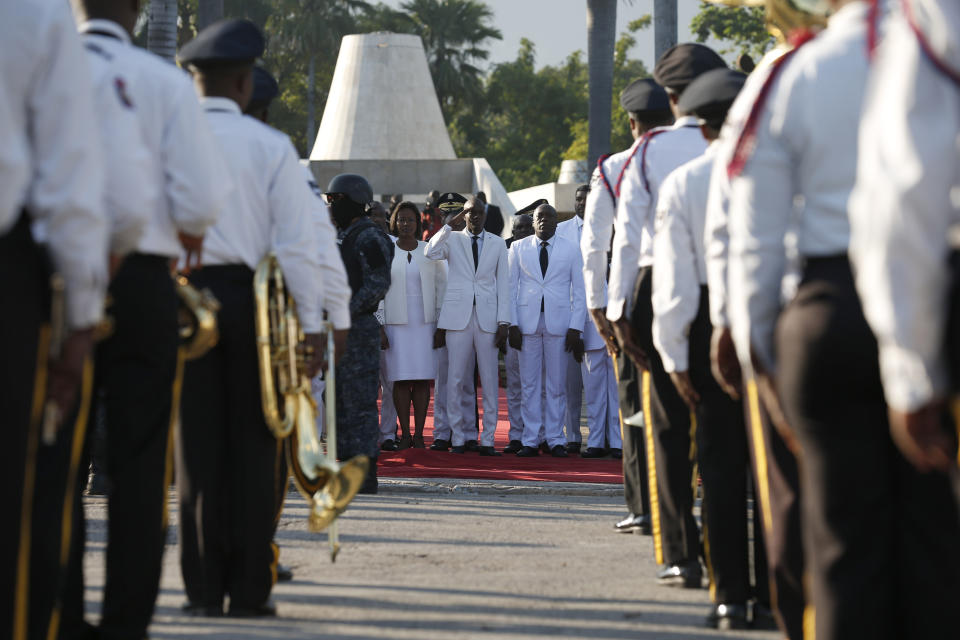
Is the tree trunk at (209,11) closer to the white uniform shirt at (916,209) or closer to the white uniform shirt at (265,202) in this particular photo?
the white uniform shirt at (265,202)

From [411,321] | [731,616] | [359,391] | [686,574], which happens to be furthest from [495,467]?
[731,616]

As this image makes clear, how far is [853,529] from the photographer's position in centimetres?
326

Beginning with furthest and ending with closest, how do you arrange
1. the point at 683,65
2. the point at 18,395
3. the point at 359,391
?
the point at 359,391 < the point at 683,65 < the point at 18,395

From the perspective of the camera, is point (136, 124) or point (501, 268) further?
point (501, 268)

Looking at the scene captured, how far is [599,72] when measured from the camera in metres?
21.0

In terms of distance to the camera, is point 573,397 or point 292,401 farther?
point 573,397

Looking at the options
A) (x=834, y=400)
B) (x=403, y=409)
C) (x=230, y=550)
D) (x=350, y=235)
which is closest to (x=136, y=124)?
(x=230, y=550)

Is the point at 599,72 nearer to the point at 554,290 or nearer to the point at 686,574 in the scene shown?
the point at 554,290

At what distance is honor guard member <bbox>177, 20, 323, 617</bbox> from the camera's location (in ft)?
18.0

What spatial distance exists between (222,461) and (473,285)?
713 cm

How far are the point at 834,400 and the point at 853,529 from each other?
30 cm

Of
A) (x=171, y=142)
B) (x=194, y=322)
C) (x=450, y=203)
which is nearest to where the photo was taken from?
(x=171, y=142)

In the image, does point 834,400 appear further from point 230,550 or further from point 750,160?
point 230,550

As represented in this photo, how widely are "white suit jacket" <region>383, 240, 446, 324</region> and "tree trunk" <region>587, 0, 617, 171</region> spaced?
28.2 feet
